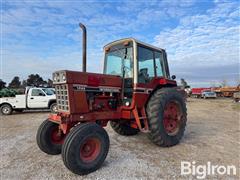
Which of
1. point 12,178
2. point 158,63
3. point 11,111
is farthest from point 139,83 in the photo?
point 11,111

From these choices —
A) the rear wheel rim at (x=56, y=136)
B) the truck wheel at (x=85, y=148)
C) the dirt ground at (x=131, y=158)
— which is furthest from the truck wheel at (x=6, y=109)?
the truck wheel at (x=85, y=148)

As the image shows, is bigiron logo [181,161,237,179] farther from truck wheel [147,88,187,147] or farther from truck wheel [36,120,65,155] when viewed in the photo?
truck wheel [36,120,65,155]

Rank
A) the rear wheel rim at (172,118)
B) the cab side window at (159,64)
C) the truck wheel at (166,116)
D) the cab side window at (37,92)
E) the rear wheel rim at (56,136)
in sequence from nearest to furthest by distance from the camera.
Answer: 1. the rear wheel rim at (56,136)
2. the truck wheel at (166,116)
3. the rear wheel rim at (172,118)
4. the cab side window at (159,64)
5. the cab side window at (37,92)

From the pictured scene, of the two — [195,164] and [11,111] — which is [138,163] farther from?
[11,111]

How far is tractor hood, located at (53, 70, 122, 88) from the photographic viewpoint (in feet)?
13.9

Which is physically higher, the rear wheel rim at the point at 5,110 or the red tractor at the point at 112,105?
the red tractor at the point at 112,105

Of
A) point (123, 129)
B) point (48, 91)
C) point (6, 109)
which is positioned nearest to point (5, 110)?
point (6, 109)

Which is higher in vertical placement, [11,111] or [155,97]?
[155,97]

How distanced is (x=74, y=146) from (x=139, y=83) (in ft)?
7.25

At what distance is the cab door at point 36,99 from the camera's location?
45.2ft

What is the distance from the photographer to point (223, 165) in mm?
4340

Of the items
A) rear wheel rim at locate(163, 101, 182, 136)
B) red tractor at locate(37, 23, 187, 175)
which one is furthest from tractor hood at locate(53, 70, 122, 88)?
rear wheel rim at locate(163, 101, 182, 136)

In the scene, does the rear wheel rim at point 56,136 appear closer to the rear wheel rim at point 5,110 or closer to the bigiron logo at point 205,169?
the bigiron logo at point 205,169

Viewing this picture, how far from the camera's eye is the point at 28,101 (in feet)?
45.1
